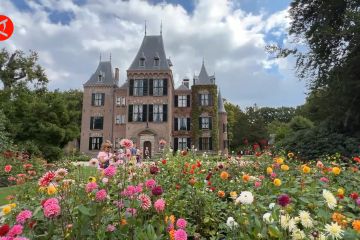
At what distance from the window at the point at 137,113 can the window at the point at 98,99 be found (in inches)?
187

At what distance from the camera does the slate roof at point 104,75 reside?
116 feet

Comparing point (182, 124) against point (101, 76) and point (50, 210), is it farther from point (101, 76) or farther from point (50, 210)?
point (50, 210)

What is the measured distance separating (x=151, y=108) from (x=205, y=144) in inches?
277

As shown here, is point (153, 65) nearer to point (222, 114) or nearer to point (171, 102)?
point (171, 102)

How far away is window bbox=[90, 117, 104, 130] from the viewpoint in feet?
114

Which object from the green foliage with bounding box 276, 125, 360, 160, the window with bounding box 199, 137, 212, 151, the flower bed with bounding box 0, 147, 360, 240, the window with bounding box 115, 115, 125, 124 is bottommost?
the flower bed with bounding box 0, 147, 360, 240

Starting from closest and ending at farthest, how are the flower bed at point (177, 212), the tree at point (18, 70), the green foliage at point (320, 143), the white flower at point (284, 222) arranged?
the white flower at point (284, 222), the flower bed at point (177, 212), the green foliage at point (320, 143), the tree at point (18, 70)

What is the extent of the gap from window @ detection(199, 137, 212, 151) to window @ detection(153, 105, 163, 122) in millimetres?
5097

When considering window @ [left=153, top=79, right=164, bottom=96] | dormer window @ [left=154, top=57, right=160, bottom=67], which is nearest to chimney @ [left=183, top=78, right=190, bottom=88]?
window @ [left=153, top=79, right=164, bottom=96]

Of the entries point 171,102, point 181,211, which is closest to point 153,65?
point 171,102

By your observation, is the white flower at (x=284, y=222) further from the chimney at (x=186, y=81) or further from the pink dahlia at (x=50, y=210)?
the chimney at (x=186, y=81)


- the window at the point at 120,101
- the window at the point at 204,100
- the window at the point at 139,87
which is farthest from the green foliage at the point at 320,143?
the window at the point at 120,101

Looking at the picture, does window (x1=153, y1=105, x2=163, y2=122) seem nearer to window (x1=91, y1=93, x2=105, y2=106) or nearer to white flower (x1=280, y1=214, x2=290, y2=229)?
window (x1=91, y1=93, x2=105, y2=106)

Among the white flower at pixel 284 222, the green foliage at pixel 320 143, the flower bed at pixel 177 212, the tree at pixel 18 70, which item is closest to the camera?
the white flower at pixel 284 222
